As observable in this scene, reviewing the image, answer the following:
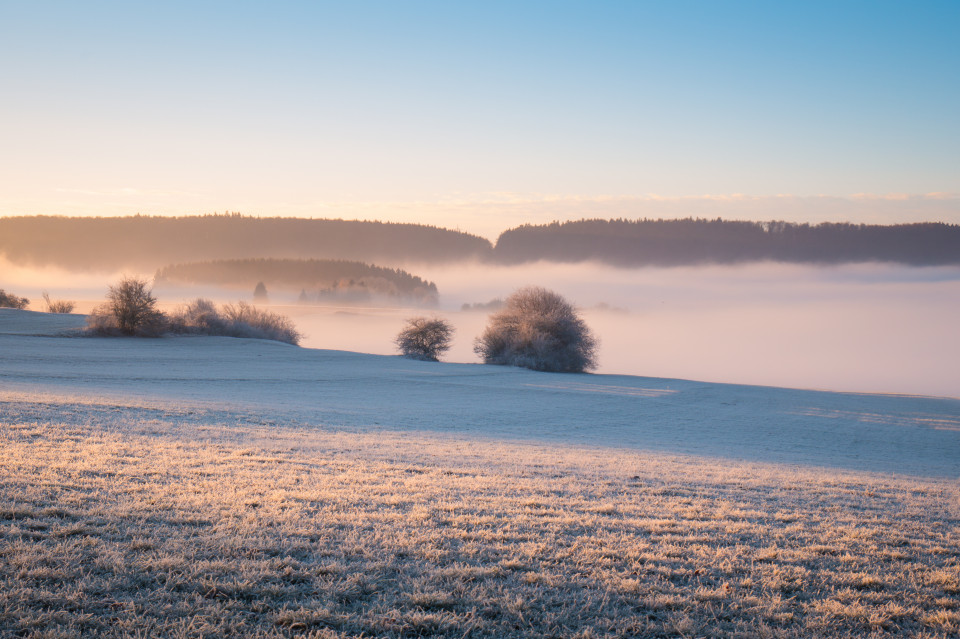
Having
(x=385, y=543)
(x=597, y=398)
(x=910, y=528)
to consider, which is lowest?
(x=597, y=398)

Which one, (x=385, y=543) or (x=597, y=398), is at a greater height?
(x=385, y=543)

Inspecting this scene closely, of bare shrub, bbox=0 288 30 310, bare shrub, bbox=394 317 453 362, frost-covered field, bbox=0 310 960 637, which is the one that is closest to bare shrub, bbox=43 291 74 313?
bare shrub, bbox=0 288 30 310

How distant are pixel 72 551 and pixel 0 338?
55189 mm

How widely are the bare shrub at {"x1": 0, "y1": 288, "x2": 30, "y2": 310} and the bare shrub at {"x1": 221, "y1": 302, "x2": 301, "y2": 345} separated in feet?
122

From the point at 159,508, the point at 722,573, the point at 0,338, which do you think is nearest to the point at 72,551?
the point at 159,508

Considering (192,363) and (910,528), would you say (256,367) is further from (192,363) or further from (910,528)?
(910,528)

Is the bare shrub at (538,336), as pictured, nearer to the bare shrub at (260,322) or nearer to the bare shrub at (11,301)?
the bare shrub at (260,322)

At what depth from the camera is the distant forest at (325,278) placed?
108812 mm

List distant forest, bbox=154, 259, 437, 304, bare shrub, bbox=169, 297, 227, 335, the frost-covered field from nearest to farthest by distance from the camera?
1. the frost-covered field
2. bare shrub, bbox=169, 297, 227, 335
3. distant forest, bbox=154, 259, 437, 304

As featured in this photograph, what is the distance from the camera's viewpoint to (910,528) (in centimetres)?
993

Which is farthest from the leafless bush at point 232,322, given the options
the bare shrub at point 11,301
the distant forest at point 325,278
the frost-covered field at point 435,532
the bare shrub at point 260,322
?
the frost-covered field at point 435,532

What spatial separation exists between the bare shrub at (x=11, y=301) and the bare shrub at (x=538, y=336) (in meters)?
67.6

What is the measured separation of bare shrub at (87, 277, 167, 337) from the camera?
187 ft

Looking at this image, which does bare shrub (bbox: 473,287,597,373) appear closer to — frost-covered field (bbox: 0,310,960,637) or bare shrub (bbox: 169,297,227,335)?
bare shrub (bbox: 169,297,227,335)
